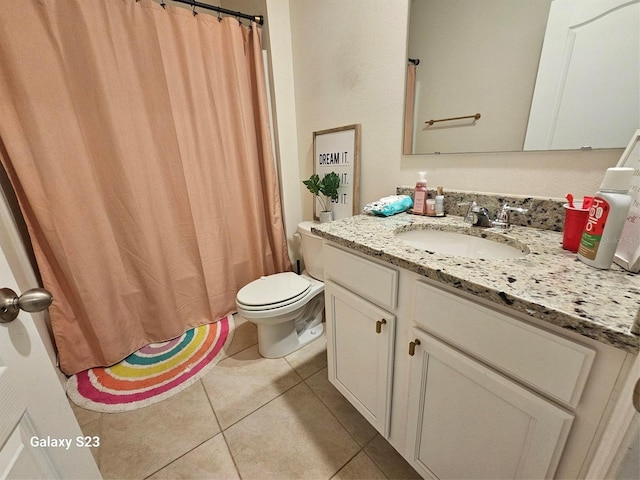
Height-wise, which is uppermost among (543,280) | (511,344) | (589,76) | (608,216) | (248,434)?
(589,76)

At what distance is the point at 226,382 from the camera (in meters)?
1.39

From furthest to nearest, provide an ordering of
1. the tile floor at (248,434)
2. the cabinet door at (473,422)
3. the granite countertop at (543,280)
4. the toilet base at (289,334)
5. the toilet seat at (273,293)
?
the toilet base at (289,334) → the toilet seat at (273,293) → the tile floor at (248,434) → the cabinet door at (473,422) → the granite countertop at (543,280)

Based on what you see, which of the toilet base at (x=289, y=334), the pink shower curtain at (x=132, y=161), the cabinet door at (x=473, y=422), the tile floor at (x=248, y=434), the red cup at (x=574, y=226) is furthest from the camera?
the toilet base at (x=289, y=334)

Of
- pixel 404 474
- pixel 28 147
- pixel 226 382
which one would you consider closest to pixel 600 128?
pixel 404 474

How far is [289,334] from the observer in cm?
157

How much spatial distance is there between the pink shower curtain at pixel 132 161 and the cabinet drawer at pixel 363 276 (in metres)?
1.03

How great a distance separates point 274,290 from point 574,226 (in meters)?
1.25

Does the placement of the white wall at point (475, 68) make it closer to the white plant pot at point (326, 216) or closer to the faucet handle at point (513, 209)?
the faucet handle at point (513, 209)

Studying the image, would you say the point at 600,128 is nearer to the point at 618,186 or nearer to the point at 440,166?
the point at 618,186

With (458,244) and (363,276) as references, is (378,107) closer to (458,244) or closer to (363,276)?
(458,244)

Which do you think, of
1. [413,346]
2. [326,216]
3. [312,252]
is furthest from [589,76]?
[312,252]

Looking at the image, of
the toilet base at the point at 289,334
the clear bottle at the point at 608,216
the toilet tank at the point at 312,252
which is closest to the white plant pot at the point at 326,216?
the toilet tank at the point at 312,252

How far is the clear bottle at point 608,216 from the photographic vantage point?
0.53m

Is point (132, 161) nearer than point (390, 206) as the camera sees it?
No
